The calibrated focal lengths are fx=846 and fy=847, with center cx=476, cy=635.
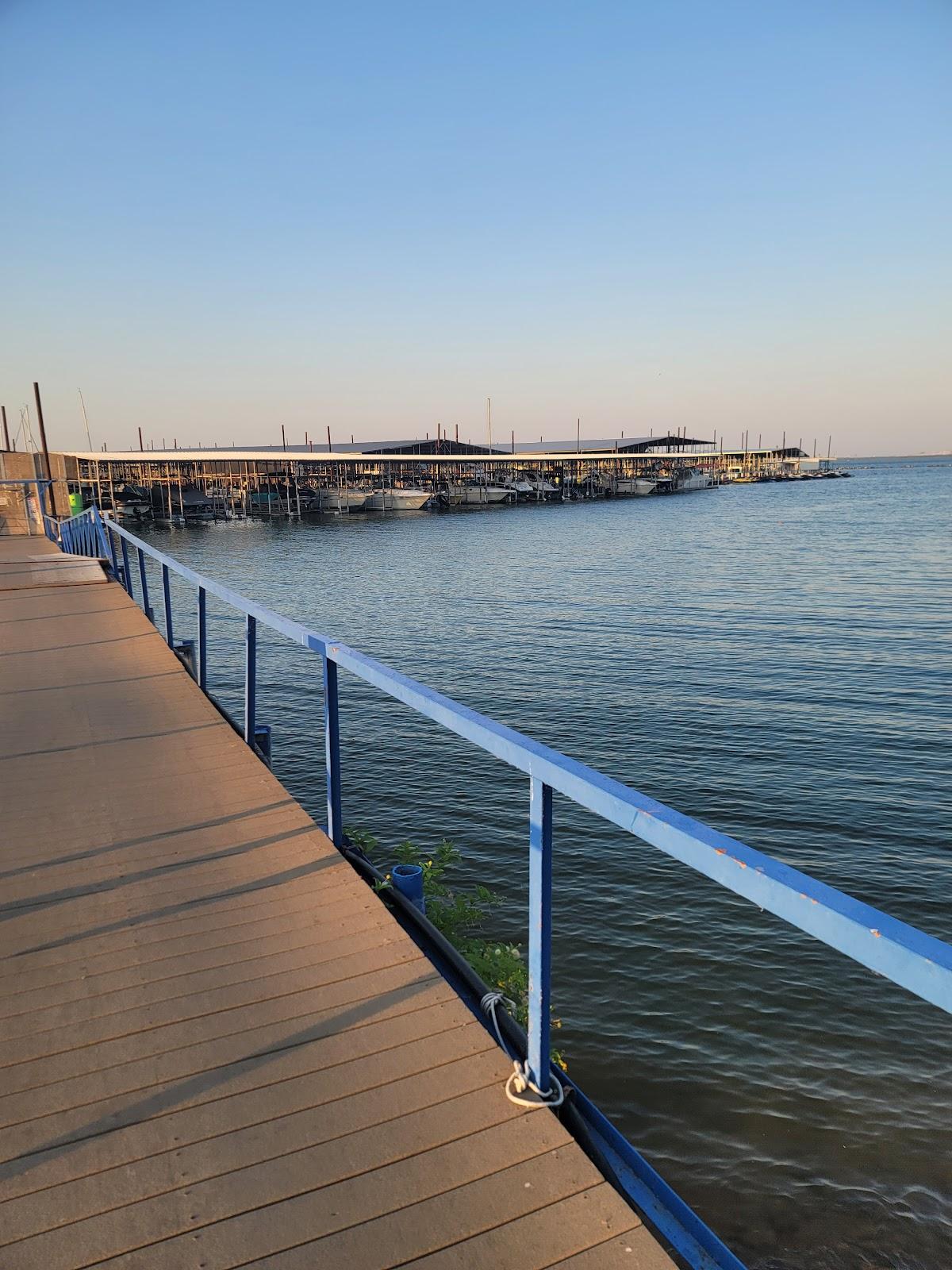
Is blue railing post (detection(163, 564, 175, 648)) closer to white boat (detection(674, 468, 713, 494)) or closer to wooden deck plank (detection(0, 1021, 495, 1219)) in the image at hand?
wooden deck plank (detection(0, 1021, 495, 1219))

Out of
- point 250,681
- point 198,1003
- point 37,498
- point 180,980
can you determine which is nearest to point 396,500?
point 37,498

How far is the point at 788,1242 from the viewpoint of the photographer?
4609mm

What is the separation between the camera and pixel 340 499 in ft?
256

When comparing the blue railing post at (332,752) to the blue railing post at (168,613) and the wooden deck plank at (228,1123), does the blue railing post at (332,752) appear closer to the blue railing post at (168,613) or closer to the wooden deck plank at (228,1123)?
→ the wooden deck plank at (228,1123)

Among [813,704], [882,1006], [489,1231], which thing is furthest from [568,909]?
[813,704]

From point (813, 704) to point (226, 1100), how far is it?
1323 cm

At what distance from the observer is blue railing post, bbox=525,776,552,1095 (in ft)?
7.99

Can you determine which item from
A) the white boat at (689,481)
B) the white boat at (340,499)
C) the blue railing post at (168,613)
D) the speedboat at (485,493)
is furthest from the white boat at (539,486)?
the blue railing post at (168,613)

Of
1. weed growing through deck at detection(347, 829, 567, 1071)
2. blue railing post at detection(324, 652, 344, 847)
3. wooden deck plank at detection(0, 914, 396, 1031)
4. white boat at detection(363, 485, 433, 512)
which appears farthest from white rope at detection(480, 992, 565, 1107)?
white boat at detection(363, 485, 433, 512)

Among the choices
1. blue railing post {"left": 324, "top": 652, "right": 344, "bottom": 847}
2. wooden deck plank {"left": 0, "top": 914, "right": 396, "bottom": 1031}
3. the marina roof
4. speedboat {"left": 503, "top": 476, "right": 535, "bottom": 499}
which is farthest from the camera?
speedboat {"left": 503, "top": 476, "right": 535, "bottom": 499}

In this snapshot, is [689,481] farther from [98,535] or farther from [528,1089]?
[528,1089]

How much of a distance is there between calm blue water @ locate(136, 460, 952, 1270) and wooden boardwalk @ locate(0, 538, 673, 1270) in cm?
314

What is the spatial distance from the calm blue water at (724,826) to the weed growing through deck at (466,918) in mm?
365

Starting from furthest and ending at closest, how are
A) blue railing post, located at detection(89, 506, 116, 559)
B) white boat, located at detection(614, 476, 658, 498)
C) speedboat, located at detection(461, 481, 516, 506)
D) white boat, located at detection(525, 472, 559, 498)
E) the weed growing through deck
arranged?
1. white boat, located at detection(614, 476, 658, 498)
2. white boat, located at detection(525, 472, 559, 498)
3. speedboat, located at detection(461, 481, 516, 506)
4. blue railing post, located at detection(89, 506, 116, 559)
5. the weed growing through deck
